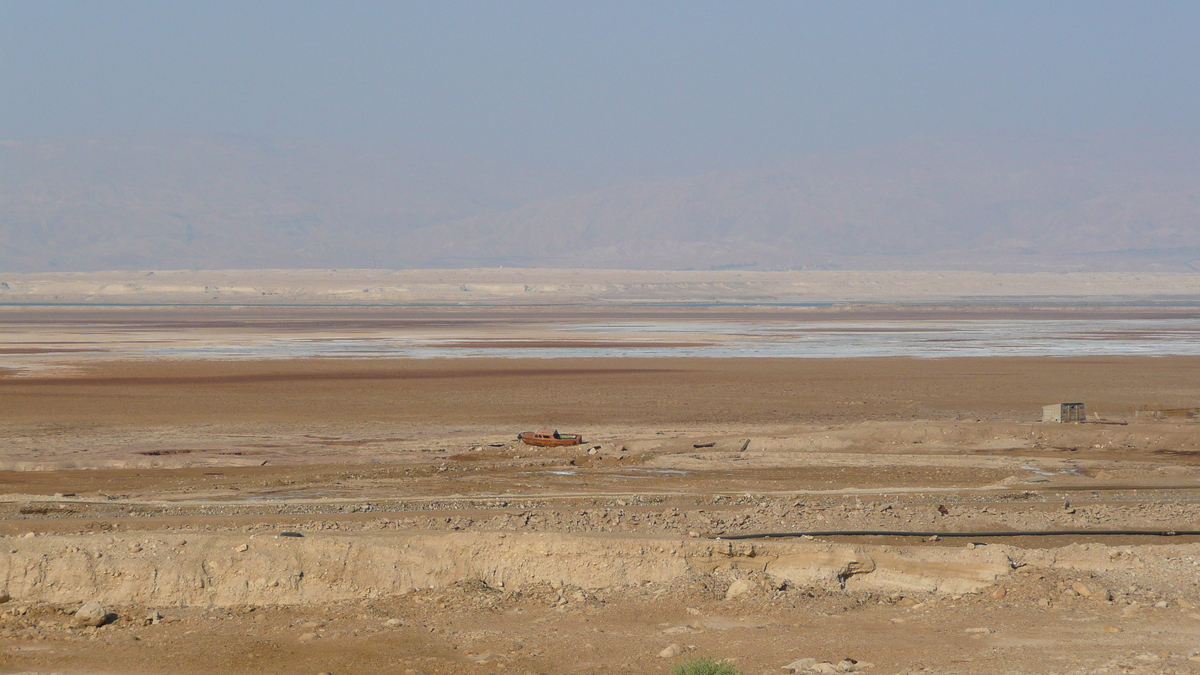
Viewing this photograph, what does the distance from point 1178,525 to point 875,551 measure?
4.46m

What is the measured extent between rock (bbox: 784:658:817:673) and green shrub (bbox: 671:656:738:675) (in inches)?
15.6

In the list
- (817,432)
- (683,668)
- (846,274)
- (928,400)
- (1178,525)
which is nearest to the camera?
(683,668)

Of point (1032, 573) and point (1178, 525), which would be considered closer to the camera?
point (1032, 573)

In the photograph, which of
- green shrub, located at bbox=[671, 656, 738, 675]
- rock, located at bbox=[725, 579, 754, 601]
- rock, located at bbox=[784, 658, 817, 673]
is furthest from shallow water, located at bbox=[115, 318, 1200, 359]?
green shrub, located at bbox=[671, 656, 738, 675]

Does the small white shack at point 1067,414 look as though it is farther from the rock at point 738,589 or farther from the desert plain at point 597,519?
the rock at point 738,589

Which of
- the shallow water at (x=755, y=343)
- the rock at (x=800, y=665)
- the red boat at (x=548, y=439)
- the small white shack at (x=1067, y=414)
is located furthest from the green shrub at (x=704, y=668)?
the shallow water at (x=755, y=343)

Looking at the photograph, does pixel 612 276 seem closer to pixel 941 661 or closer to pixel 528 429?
pixel 528 429

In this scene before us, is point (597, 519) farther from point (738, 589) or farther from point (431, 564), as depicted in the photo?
point (738, 589)

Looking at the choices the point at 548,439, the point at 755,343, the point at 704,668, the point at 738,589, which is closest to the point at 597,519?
the point at 738,589

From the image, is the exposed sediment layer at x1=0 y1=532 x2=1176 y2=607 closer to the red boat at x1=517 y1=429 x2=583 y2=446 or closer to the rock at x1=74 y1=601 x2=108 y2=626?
the rock at x1=74 y1=601 x2=108 y2=626

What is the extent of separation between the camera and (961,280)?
155 meters

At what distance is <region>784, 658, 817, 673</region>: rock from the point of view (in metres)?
8.38

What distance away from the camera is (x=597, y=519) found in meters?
13.0

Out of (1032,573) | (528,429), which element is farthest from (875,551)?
(528,429)
